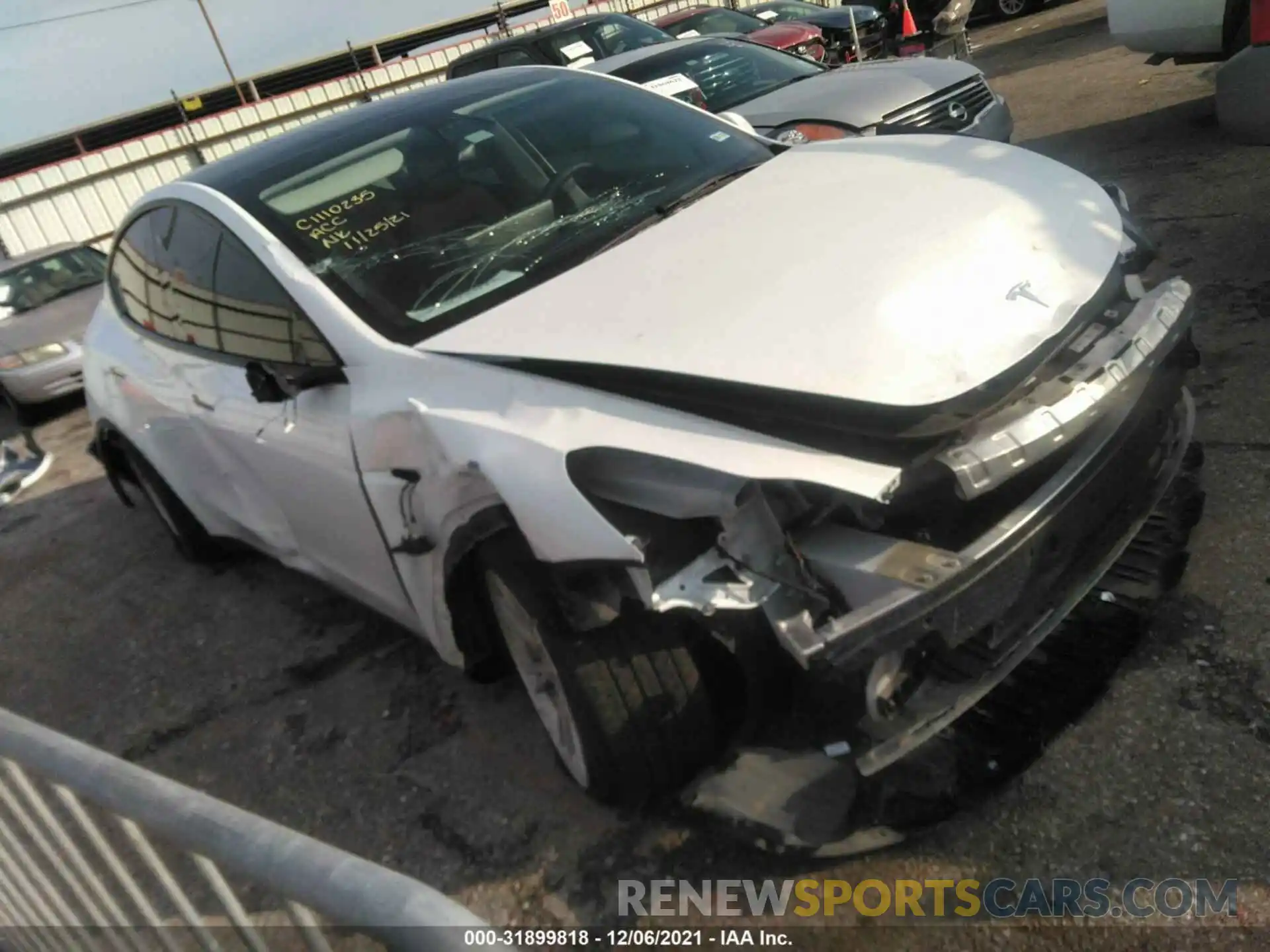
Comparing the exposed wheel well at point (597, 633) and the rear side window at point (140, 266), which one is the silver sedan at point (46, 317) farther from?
the exposed wheel well at point (597, 633)

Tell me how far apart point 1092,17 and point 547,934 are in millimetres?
14548

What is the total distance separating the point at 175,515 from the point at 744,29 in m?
8.20

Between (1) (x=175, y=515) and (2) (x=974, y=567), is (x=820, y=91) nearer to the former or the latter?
(1) (x=175, y=515)

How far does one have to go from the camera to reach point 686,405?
7.32 feet

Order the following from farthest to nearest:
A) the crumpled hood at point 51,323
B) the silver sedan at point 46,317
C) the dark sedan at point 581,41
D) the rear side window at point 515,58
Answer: the rear side window at point 515,58
the dark sedan at point 581,41
the crumpled hood at point 51,323
the silver sedan at point 46,317

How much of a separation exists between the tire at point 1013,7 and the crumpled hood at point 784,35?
6848mm

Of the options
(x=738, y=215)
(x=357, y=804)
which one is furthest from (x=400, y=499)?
(x=738, y=215)

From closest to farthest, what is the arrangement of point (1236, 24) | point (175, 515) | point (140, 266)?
point (140, 266) → point (175, 515) → point (1236, 24)

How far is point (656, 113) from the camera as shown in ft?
12.3

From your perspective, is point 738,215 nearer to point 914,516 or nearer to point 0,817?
point 914,516

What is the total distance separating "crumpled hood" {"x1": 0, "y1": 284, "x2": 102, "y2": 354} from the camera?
883 cm

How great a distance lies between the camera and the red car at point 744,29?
1000 cm

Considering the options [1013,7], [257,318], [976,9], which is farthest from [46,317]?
[976,9]

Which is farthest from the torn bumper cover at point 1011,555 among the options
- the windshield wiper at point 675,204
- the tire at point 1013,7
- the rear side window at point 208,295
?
the tire at point 1013,7
